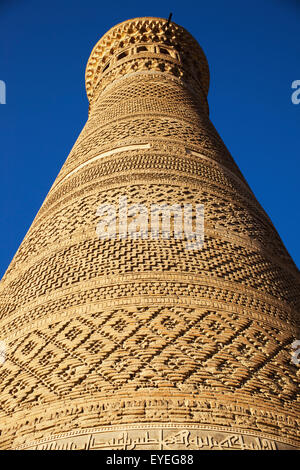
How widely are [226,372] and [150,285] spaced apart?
65 cm

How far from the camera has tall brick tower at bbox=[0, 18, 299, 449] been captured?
2.03m

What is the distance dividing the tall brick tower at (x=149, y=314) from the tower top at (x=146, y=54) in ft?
4.21

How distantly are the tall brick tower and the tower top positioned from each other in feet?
4.21

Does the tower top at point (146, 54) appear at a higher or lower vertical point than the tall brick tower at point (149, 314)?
higher

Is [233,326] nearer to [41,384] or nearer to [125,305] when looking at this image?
[125,305]

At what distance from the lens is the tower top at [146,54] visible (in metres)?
5.42

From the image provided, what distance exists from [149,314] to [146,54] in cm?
Answer: 385

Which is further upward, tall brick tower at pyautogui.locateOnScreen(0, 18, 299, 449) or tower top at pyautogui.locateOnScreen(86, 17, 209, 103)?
tower top at pyautogui.locateOnScreen(86, 17, 209, 103)

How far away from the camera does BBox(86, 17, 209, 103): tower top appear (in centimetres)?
542

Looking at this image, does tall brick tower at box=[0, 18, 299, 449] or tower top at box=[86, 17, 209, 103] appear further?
tower top at box=[86, 17, 209, 103]

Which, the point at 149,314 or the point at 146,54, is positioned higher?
the point at 146,54

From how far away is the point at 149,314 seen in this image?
248cm

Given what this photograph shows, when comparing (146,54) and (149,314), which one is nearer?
(149,314)
